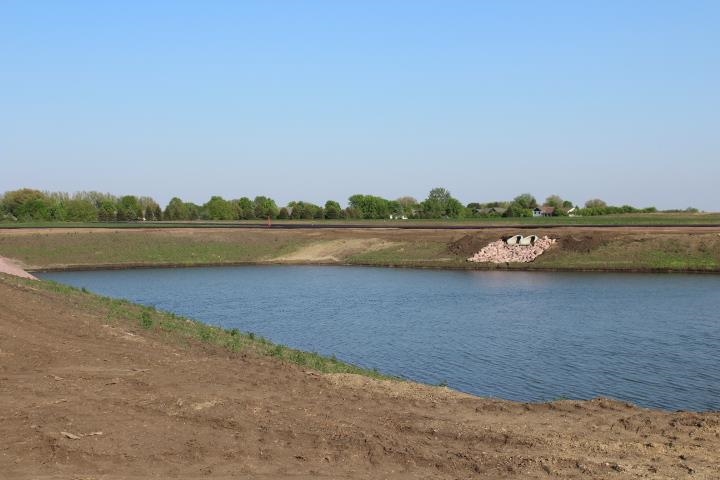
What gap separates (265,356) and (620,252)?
54173mm

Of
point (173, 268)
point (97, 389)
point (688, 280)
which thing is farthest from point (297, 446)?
point (173, 268)

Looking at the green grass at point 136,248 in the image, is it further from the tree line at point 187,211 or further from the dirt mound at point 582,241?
the tree line at point 187,211

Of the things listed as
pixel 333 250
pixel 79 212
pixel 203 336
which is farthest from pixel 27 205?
pixel 203 336

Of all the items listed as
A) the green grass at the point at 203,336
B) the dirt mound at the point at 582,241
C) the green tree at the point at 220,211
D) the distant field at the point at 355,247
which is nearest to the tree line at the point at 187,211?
the green tree at the point at 220,211

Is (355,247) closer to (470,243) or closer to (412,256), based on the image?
(412,256)

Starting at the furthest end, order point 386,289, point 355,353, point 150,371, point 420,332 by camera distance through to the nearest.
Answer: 1. point 386,289
2. point 420,332
3. point 355,353
4. point 150,371

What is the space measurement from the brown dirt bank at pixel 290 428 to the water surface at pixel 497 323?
23.3ft

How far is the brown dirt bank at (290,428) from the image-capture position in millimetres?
11227

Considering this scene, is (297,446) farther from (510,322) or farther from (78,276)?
(78,276)

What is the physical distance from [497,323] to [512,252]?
3704cm

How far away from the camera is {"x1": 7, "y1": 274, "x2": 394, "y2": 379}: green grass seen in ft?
72.0

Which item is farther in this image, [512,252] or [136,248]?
[136,248]

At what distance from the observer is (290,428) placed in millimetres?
13016

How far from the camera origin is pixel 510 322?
123 feet
